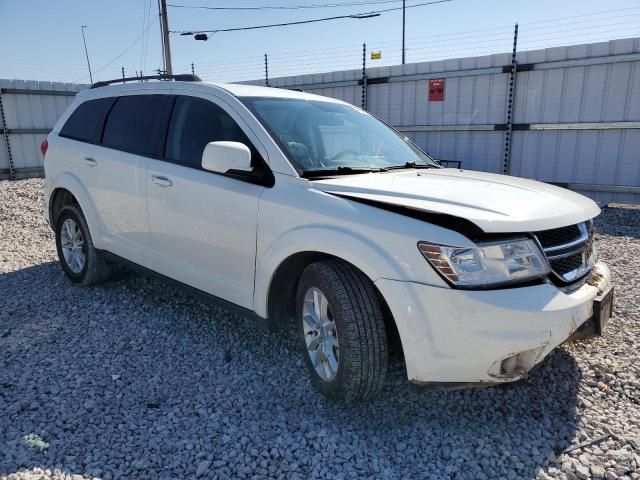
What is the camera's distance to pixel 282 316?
3084 millimetres

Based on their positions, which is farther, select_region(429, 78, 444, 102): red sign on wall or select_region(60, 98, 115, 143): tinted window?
select_region(429, 78, 444, 102): red sign on wall

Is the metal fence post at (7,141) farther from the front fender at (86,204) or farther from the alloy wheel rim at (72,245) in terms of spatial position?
the front fender at (86,204)

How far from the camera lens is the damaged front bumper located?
2193 mm

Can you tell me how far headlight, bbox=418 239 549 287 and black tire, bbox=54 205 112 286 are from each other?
133 inches

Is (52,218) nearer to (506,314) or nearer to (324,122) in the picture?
(324,122)

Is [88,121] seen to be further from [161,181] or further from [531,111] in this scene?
[531,111]

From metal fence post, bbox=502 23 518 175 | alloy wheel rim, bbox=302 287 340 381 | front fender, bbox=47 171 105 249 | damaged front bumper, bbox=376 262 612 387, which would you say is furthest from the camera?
metal fence post, bbox=502 23 518 175

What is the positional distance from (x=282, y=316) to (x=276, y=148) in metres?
1.02

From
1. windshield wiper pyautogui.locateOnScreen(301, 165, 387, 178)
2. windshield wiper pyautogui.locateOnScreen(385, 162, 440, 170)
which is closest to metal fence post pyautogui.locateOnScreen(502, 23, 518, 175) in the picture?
windshield wiper pyautogui.locateOnScreen(385, 162, 440, 170)

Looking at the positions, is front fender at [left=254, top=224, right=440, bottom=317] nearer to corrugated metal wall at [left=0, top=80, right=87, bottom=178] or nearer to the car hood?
the car hood

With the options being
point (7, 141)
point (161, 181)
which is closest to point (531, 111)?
point (161, 181)

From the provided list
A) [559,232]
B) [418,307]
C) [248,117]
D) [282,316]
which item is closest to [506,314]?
[418,307]

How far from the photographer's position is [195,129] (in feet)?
11.6

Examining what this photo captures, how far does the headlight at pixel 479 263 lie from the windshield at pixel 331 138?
1.03 meters
